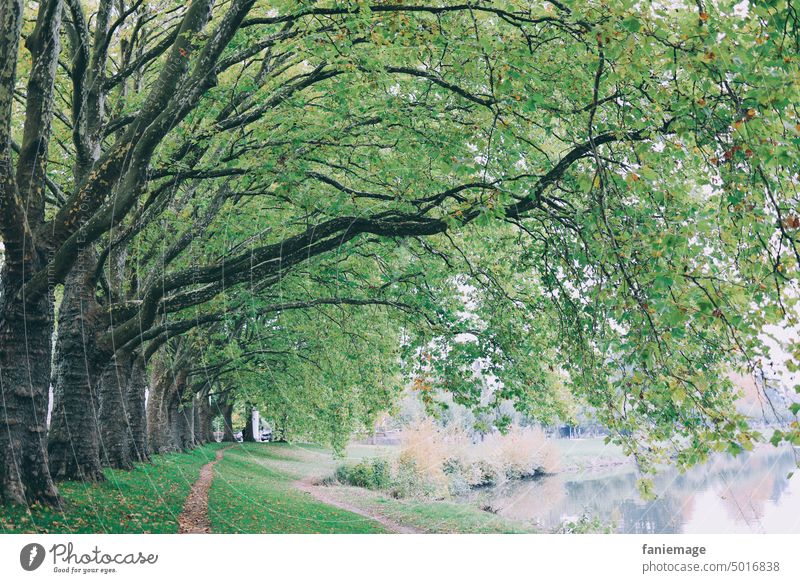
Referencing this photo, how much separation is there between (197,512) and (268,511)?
5.77ft

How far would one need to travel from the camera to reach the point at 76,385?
9.80m

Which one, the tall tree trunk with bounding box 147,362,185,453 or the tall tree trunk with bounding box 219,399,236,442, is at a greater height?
the tall tree trunk with bounding box 147,362,185,453

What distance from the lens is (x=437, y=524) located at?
1345 cm

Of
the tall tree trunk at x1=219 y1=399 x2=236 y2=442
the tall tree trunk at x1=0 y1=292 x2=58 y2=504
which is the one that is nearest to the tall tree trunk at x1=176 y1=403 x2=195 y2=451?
the tall tree trunk at x1=219 y1=399 x2=236 y2=442

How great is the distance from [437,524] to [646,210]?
9511 mm

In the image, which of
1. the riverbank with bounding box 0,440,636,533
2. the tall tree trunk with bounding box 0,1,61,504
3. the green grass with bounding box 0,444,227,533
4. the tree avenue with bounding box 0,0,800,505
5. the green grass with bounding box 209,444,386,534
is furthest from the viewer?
the green grass with bounding box 209,444,386,534

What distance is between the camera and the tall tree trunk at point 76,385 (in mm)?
9766

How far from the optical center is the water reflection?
13.4 meters

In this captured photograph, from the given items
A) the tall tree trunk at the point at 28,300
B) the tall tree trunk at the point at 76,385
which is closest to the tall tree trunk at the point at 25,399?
the tall tree trunk at the point at 28,300

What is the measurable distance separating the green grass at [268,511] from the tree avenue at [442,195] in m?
2.54

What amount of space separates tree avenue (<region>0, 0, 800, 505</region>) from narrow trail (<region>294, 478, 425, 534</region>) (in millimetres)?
2823

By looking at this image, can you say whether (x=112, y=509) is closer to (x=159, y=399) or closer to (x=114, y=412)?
(x=114, y=412)

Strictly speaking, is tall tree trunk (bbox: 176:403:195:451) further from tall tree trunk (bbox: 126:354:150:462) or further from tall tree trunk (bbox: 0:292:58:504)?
tall tree trunk (bbox: 0:292:58:504)
